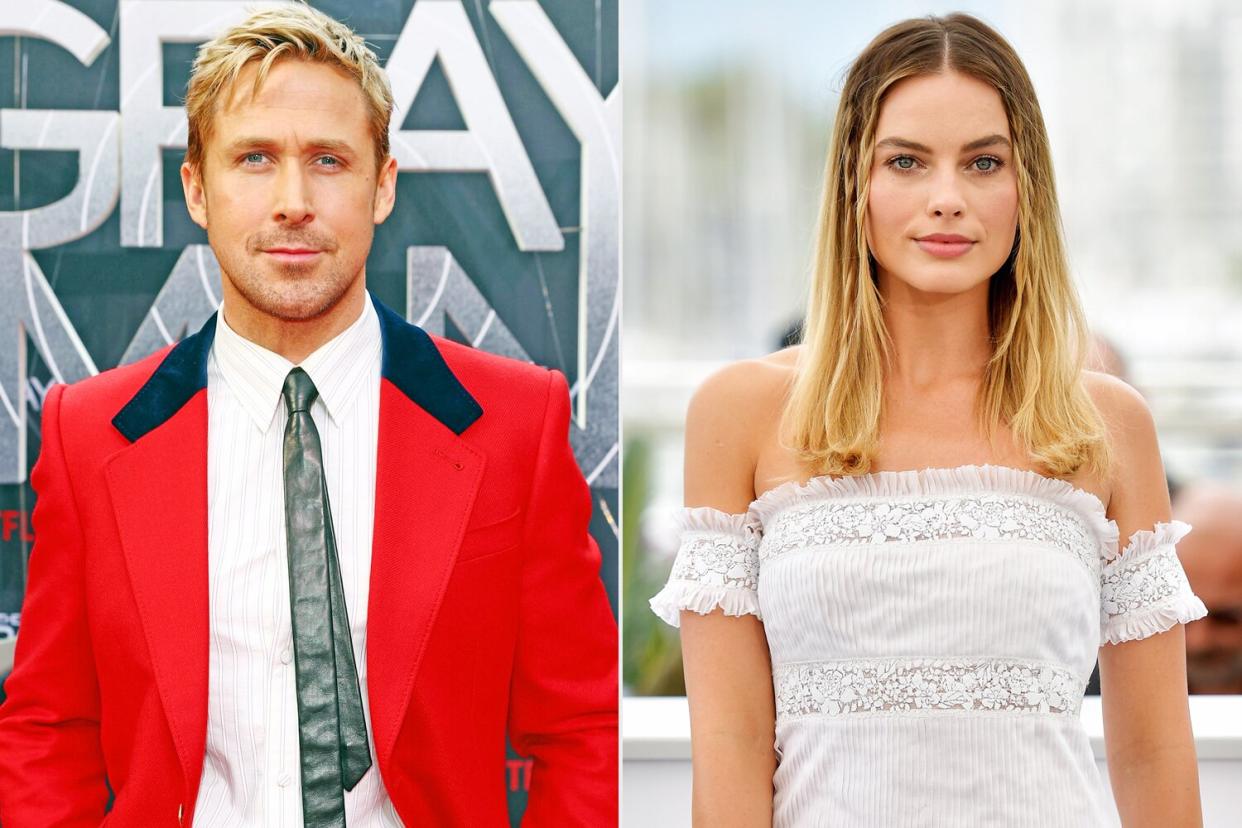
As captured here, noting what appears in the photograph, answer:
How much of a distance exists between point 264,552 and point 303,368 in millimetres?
303

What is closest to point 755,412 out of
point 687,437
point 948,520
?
point 687,437

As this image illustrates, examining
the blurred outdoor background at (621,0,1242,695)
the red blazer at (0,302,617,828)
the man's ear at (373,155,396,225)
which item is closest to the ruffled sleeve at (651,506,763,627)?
the red blazer at (0,302,617,828)

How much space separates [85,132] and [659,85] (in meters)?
4.30

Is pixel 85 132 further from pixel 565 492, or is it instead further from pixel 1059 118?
pixel 1059 118

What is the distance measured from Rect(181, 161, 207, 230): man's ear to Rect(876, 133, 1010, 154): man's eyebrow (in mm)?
1106

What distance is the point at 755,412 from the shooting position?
2248 millimetres

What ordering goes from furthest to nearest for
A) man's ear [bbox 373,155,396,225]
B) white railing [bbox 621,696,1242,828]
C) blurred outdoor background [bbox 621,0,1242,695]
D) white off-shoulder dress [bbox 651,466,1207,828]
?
1. blurred outdoor background [bbox 621,0,1242,695]
2. white railing [bbox 621,696,1242,828]
3. man's ear [bbox 373,155,396,225]
4. white off-shoulder dress [bbox 651,466,1207,828]

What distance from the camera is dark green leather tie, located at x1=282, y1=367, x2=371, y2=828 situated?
7.11ft

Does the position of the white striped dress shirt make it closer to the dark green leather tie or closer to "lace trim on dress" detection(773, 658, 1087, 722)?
the dark green leather tie

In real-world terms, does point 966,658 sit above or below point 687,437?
below

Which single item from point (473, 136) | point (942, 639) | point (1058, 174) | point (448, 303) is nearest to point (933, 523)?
point (942, 639)

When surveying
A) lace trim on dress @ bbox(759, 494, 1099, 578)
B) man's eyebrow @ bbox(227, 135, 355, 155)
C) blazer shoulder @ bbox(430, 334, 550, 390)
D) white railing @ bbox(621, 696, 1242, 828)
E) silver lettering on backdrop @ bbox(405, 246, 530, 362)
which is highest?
man's eyebrow @ bbox(227, 135, 355, 155)

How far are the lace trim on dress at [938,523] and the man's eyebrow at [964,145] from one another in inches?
20.8

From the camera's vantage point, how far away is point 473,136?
7.95ft
